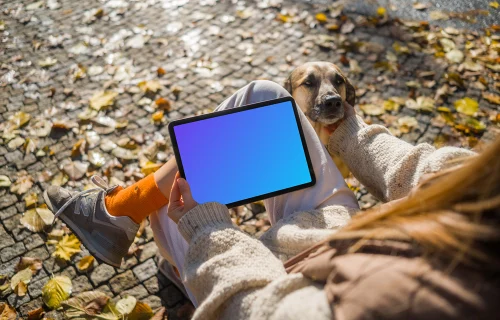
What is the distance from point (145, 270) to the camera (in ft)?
9.99

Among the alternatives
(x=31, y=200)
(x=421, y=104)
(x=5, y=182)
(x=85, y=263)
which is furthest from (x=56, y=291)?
(x=421, y=104)

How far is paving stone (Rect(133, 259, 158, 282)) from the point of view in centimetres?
301

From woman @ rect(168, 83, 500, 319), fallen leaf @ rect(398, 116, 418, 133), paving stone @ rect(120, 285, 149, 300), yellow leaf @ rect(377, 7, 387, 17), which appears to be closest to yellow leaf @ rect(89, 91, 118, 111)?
paving stone @ rect(120, 285, 149, 300)

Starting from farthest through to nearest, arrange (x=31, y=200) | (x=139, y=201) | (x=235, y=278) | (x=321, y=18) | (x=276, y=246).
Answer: (x=321, y=18) → (x=31, y=200) → (x=139, y=201) → (x=276, y=246) → (x=235, y=278)

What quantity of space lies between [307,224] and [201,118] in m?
0.82

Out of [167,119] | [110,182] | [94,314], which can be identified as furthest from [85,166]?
[94,314]

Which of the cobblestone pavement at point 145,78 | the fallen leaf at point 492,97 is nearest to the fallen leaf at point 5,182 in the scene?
the cobblestone pavement at point 145,78

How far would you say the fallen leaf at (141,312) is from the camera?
108 inches

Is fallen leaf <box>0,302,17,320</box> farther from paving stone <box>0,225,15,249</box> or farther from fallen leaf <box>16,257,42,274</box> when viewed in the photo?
paving stone <box>0,225,15,249</box>

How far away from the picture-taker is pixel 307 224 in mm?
1960

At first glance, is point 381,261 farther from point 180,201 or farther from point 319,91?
point 319,91

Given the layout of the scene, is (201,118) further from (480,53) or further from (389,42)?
(480,53)

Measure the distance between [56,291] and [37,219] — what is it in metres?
0.71

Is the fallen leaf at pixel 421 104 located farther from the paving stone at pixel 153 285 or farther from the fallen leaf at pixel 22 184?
the fallen leaf at pixel 22 184
